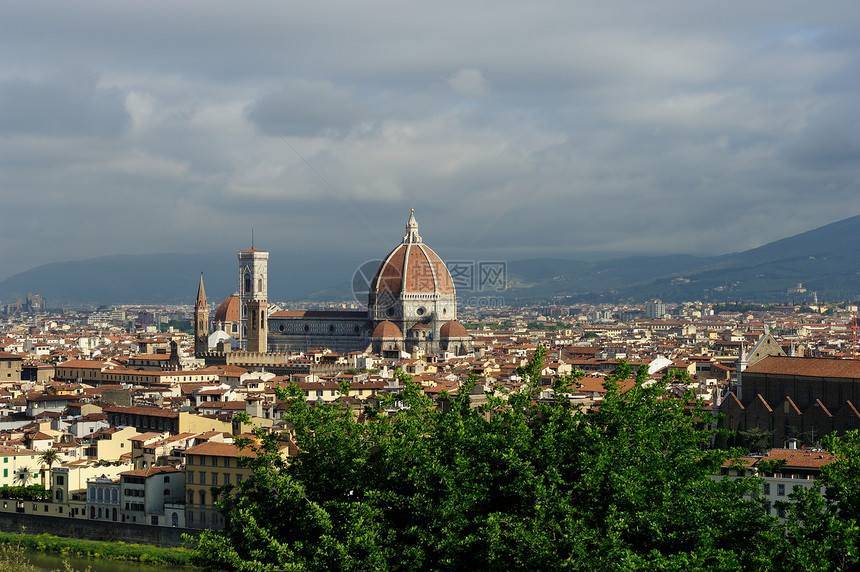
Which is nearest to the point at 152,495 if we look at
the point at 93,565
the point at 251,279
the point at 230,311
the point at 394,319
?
the point at 93,565

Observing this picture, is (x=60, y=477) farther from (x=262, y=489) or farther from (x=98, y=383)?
(x=98, y=383)

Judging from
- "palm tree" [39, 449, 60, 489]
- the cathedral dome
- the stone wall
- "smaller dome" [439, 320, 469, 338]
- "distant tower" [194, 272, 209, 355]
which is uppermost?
the cathedral dome

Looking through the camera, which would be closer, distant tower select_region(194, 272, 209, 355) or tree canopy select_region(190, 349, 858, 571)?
tree canopy select_region(190, 349, 858, 571)

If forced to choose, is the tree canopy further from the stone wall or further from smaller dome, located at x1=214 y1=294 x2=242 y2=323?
smaller dome, located at x1=214 y1=294 x2=242 y2=323

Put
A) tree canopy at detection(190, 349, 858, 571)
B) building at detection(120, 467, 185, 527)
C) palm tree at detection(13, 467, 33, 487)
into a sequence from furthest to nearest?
palm tree at detection(13, 467, 33, 487) → building at detection(120, 467, 185, 527) → tree canopy at detection(190, 349, 858, 571)

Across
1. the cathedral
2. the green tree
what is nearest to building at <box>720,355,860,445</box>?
the green tree

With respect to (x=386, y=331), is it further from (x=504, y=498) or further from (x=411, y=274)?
(x=504, y=498)
